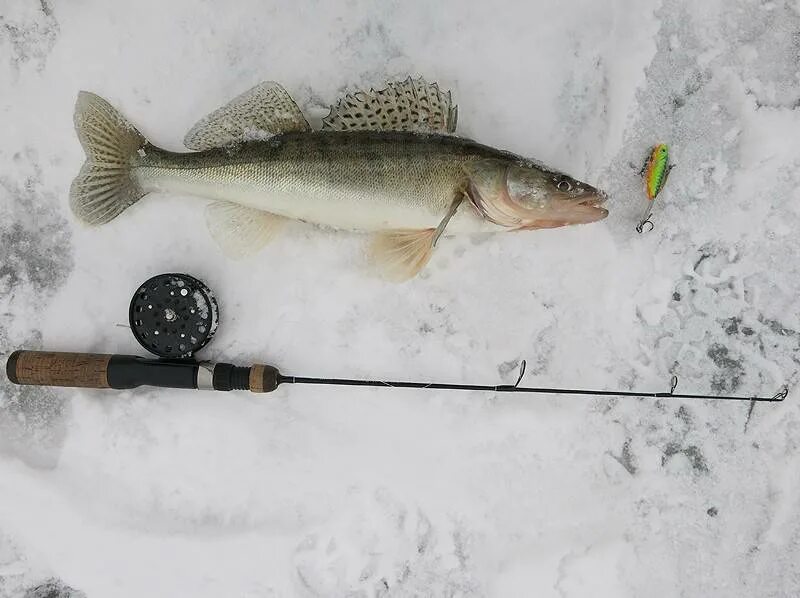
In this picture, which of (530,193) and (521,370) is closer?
(530,193)

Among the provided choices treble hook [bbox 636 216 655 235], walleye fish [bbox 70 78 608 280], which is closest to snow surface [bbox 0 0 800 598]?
treble hook [bbox 636 216 655 235]

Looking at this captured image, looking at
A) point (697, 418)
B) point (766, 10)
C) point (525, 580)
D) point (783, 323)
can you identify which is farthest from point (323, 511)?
point (766, 10)

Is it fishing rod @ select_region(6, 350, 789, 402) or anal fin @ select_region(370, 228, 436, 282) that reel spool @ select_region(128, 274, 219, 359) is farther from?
anal fin @ select_region(370, 228, 436, 282)

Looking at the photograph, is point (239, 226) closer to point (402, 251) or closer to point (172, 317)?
point (172, 317)

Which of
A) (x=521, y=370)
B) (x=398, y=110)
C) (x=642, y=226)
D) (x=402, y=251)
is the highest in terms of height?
(x=398, y=110)

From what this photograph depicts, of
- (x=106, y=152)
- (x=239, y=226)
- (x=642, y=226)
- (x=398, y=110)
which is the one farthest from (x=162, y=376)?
(x=642, y=226)
